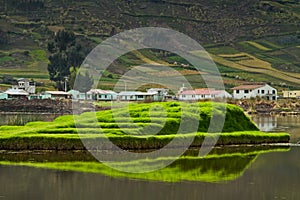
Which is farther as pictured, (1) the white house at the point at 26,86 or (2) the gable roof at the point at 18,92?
(1) the white house at the point at 26,86

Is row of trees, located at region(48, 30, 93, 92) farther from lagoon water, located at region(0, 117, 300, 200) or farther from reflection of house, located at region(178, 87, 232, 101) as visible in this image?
lagoon water, located at region(0, 117, 300, 200)

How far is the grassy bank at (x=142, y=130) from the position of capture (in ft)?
157

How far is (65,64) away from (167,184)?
489 ft

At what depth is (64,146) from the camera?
156 feet

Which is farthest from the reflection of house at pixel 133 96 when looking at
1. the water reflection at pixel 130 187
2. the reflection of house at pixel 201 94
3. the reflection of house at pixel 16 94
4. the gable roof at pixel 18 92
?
→ the water reflection at pixel 130 187

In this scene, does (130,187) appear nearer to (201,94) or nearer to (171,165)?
(171,165)

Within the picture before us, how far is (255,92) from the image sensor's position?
6196 inches

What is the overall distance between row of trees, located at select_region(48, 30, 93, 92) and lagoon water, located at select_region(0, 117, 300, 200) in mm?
124143

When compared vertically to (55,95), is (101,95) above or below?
above

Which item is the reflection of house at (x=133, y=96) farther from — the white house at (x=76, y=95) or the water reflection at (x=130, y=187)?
the water reflection at (x=130, y=187)

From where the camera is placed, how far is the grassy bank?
157 ft

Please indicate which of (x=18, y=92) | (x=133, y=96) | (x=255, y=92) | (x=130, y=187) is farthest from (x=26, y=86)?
(x=130, y=187)

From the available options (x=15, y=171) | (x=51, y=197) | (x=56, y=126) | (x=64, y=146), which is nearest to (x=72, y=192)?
(x=51, y=197)

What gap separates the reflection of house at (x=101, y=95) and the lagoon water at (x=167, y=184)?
115 metres
